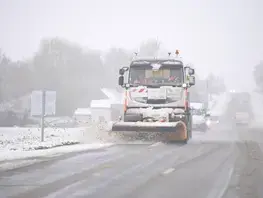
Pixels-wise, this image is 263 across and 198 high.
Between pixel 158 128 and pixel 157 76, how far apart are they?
250 cm

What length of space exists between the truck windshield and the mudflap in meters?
1.82

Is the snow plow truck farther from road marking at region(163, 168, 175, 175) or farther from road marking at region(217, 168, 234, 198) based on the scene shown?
road marking at region(217, 168, 234, 198)

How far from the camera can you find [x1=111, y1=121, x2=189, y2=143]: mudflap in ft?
52.1

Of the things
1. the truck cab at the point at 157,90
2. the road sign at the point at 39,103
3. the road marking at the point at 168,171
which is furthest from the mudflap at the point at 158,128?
the road marking at the point at 168,171

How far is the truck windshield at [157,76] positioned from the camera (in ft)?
57.1

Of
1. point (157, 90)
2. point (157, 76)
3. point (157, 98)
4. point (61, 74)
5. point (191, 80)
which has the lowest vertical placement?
point (157, 98)

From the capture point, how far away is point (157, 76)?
17.5 m

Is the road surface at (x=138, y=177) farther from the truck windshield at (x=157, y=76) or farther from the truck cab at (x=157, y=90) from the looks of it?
the truck windshield at (x=157, y=76)

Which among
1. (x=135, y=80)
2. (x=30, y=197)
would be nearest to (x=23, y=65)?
(x=135, y=80)

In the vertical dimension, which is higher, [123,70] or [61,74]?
[61,74]

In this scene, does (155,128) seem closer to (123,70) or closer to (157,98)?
(157,98)

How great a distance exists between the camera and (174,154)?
1273cm

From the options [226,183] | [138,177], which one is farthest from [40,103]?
[226,183]

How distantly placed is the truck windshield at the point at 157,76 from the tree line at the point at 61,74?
53.5m
